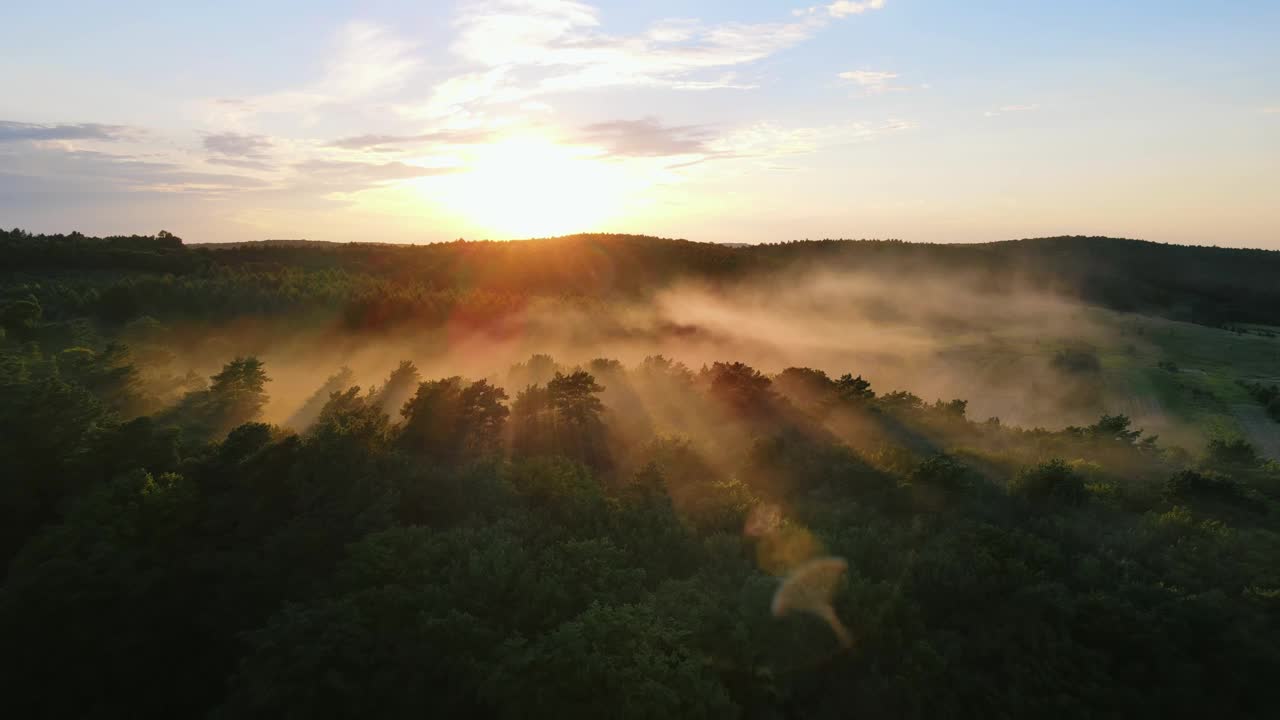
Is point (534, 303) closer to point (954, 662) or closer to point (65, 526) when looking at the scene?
point (65, 526)

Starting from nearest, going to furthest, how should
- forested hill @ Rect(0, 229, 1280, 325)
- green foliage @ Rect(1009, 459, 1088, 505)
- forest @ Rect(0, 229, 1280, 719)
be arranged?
forest @ Rect(0, 229, 1280, 719) → green foliage @ Rect(1009, 459, 1088, 505) → forested hill @ Rect(0, 229, 1280, 325)

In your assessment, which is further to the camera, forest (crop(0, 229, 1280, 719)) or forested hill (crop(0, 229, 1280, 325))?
forested hill (crop(0, 229, 1280, 325))

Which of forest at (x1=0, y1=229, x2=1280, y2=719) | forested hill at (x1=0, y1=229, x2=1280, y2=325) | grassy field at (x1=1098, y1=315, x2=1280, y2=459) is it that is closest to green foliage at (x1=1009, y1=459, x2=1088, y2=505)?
forest at (x1=0, y1=229, x2=1280, y2=719)

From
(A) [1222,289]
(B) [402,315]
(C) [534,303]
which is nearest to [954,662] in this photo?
(B) [402,315]

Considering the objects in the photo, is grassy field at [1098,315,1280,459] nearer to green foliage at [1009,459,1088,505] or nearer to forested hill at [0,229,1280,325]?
green foliage at [1009,459,1088,505]

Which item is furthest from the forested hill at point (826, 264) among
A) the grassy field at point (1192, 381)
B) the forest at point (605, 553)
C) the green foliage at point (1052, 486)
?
the green foliage at point (1052, 486)

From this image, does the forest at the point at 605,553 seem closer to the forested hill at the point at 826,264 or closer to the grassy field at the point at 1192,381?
the grassy field at the point at 1192,381

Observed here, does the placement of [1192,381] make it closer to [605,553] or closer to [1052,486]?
[1052,486]

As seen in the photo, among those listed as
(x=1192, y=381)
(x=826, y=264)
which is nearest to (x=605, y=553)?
(x=1192, y=381)
